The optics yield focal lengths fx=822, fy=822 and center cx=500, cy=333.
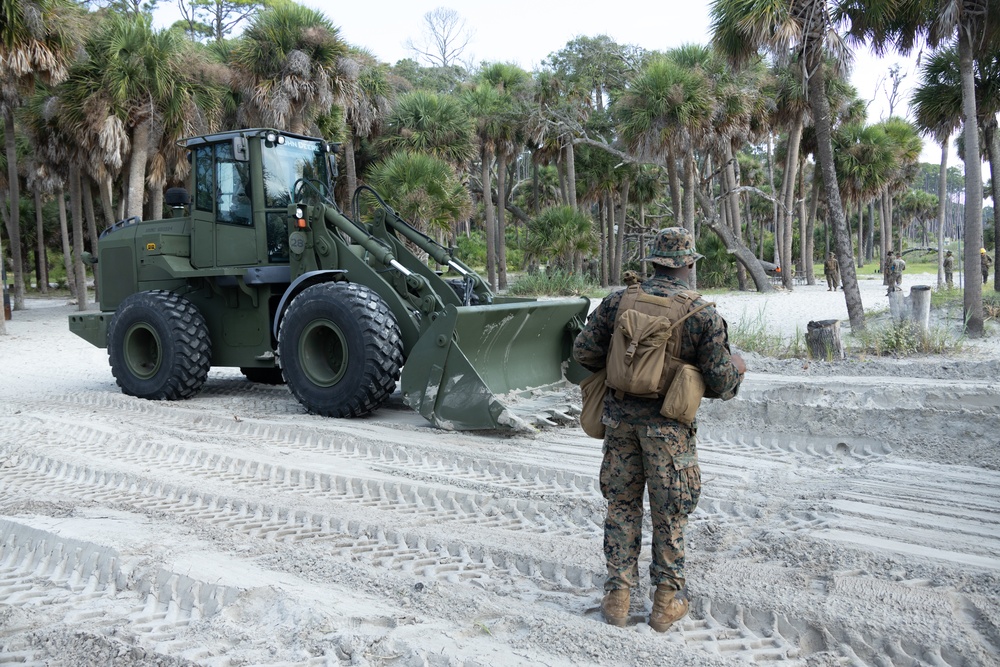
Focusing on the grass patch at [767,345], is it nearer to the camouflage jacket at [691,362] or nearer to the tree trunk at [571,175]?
the camouflage jacket at [691,362]

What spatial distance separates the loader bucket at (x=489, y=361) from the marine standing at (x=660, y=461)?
3174mm

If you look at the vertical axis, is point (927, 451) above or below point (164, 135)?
below

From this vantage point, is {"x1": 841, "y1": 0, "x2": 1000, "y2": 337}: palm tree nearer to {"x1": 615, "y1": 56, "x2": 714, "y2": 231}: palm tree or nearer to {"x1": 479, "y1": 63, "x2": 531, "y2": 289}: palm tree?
{"x1": 615, "y1": 56, "x2": 714, "y2": 231}: palm tree

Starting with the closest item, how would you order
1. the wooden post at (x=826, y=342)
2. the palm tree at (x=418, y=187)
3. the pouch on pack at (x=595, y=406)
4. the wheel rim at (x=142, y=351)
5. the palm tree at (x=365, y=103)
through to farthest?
the pouch on pack at (x=595, y=406), the wheel rim at (x=142, y=351), the wooden post at (x=826, y=342), the palm tree at (x=418, y=187), the palm tree at (x=365, y=103)

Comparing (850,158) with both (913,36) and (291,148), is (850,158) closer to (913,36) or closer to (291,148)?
(913,36)

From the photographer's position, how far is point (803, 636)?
11.4 feet

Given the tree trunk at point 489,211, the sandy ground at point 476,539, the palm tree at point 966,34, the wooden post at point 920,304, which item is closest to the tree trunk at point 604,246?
the tree trunk at point 489,211

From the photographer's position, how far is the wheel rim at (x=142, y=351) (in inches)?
369

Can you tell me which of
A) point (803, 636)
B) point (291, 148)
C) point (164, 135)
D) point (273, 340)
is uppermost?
point (164, 135)

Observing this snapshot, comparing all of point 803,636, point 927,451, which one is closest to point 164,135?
point 927,451

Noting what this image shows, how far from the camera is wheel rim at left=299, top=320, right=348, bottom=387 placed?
7887 millimetres

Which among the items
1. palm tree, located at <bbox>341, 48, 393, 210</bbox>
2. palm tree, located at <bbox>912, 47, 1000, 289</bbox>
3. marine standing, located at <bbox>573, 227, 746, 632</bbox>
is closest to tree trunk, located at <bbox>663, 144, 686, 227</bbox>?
palm tree, located at <bbox>912, 47, 1000, 289</bbox>

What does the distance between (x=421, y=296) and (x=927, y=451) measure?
454cm

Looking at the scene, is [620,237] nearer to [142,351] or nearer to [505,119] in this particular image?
[505,119]
